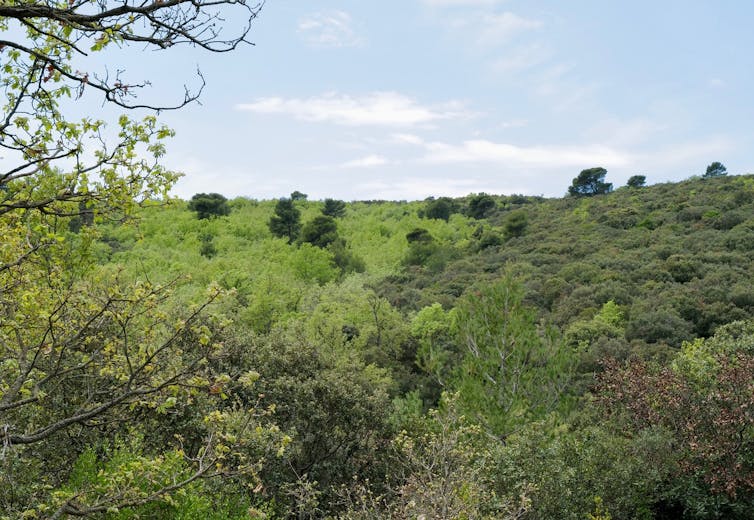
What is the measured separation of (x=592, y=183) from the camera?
77875 millimetres

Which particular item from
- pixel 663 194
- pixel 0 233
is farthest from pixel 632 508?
pixel 663 194

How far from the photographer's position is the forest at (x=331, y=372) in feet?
16.3

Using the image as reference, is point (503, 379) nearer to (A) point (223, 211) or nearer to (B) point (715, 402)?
(B) point (715, 402)

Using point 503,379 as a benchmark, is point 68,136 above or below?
above

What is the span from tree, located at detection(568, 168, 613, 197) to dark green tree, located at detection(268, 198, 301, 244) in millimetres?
38753

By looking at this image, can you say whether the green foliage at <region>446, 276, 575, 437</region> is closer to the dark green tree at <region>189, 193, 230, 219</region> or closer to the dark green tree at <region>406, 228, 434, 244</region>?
the dark green tree at <region>406, 228, 434, 244</region>

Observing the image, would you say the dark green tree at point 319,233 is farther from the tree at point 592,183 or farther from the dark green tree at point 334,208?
the tree at point 592,183

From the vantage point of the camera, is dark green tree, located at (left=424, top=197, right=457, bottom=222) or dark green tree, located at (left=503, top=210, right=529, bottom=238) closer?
dark green tree, located at (left=503, top=210, right=529, bottom=238)

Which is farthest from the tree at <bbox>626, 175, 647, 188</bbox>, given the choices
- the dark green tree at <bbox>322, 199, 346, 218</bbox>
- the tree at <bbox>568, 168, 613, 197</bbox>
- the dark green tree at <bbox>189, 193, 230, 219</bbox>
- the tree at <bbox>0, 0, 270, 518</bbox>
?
the tree at <bbox>0, 0, 270, 518</bbox>

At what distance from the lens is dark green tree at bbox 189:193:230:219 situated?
6547 centimetres

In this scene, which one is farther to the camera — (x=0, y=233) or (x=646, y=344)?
(x=646, y=344)

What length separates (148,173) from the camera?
18.2ft

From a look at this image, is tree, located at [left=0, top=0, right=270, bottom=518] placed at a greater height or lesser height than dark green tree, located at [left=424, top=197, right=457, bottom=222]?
lesser

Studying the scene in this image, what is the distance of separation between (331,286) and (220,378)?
103 feet
